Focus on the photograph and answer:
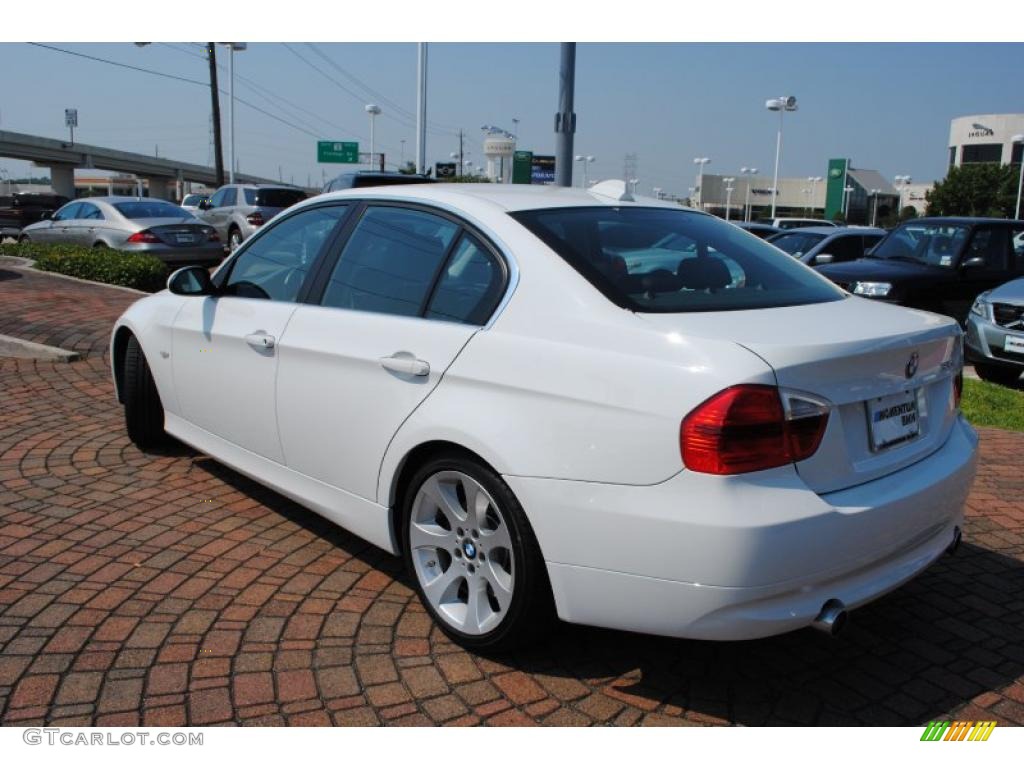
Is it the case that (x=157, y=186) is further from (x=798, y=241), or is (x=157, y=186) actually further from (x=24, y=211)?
(x=798, y=241)

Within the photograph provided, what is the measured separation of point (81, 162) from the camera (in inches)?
3204

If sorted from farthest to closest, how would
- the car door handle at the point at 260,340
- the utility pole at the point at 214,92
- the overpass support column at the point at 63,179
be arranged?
the overpass support column at the point at 63,179
the utility pole at the point at 214,92
the car door handle at the point at 260,340

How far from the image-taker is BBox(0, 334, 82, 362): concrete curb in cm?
770

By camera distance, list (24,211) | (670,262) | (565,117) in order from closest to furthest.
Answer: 1. (670,262)
2. (565,117)
3. (24,211)

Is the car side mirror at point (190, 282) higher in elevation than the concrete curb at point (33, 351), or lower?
higher

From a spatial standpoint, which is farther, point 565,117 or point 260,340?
point 565,117

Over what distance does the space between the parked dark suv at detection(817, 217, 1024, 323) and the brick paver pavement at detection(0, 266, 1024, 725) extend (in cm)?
681

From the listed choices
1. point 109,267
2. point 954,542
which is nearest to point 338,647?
point 954,542

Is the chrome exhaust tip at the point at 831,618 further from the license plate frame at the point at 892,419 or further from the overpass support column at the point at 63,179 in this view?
the overpass support column at the point at 63,179

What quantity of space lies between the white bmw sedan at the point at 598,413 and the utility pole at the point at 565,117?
30.4 feet

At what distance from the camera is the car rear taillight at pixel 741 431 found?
250 cm

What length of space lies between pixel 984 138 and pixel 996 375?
84077 millimetres

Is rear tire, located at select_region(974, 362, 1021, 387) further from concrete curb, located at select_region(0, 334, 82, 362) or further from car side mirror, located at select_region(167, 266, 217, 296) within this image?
concrete curb, located at select_region(0, 334, 82, 362)

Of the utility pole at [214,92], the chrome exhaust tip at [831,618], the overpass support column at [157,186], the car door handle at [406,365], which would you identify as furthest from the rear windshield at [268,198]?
the overpass support column at [157,186]
